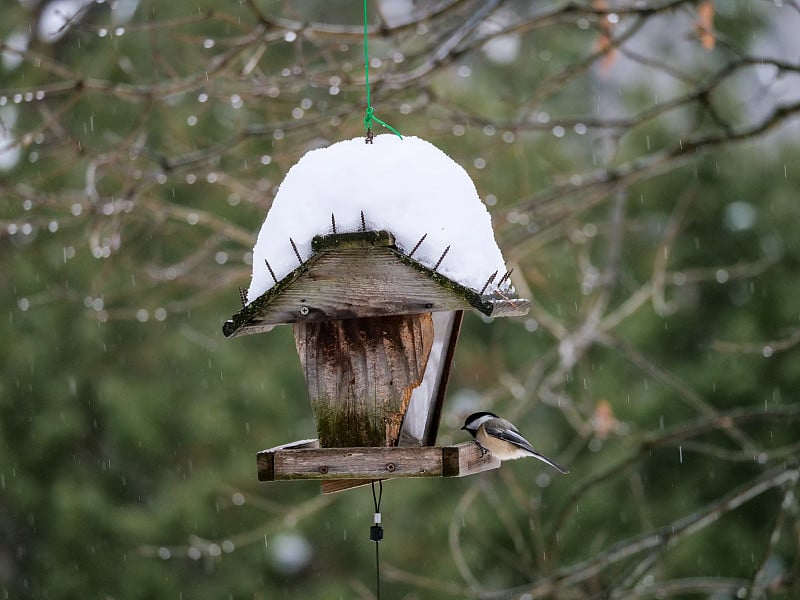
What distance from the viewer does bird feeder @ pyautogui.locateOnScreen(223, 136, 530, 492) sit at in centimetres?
237

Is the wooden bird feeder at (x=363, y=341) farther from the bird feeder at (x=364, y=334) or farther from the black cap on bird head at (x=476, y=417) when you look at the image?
the black cap on bird head at (x=476, y=417)

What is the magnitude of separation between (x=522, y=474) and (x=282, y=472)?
5.69 meters

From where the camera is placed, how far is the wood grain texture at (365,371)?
252 centimetres

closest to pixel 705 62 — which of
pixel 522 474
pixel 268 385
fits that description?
pixel 522 474

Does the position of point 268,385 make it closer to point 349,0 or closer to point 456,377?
point 456,377

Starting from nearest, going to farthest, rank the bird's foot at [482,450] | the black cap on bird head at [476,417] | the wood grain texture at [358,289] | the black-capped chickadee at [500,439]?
the wood grain texture at [358,289], the bird's foot at [482,450], the black-capped chickadee at [500,439], the black cap on bird head at [476,417]

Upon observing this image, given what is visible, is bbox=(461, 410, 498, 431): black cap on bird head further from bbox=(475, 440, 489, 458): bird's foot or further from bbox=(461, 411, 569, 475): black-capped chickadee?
bbox=(475, 440, 489, 458): bird's foot

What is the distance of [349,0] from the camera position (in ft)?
30.3

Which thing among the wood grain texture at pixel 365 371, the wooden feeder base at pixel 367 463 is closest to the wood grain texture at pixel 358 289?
the wood grain texture at pixel 365 371

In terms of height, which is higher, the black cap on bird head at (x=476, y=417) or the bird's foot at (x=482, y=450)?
the black cap on bird head at (x=476, y=417)

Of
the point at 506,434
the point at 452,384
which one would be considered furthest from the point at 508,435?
the point at 452,384

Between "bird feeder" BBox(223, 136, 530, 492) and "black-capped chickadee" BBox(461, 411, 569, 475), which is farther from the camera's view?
"black-capped chickadee" BBox(461, 411, 569, 475)

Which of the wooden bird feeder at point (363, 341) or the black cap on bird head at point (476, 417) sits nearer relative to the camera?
the wooden bird feeder at point (363, 341)

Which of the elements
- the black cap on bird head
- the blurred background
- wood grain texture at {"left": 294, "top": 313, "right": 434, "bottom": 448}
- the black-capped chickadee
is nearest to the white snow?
wood grain texture at {"left": 294, "top": 313, "right": 434, "bottom": 448}
